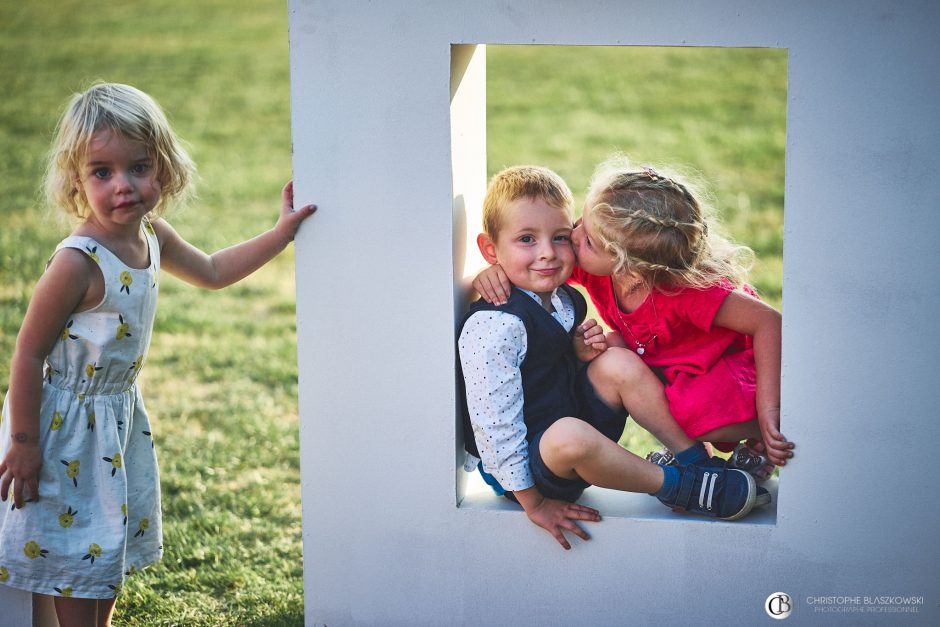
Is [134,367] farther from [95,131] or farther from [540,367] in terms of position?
[540,367]

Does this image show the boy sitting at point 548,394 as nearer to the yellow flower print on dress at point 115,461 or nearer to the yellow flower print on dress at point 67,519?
the yellow flower print on dress at point 115,461

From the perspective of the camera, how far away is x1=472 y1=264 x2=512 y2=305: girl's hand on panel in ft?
8.93

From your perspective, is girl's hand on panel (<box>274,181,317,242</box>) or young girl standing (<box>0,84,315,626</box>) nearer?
young girl standing (<box>0,84,315,626</box>)

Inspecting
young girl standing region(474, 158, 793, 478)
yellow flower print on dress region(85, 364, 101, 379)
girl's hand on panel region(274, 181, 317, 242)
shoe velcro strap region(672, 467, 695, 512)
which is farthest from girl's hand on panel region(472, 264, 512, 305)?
yellow flower print on dress region(85, 364, 101, 379)

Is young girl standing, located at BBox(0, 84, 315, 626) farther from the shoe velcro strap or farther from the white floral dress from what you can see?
the shoe velcro strap

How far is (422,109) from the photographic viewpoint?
2615 mm

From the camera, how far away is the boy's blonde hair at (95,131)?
2484mm

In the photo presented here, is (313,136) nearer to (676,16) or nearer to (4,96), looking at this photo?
(676,16)

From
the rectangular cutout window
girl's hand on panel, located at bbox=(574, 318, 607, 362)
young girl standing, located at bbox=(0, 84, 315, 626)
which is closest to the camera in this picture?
young girl standing, located at bbox=(0, 84, 315, 626)

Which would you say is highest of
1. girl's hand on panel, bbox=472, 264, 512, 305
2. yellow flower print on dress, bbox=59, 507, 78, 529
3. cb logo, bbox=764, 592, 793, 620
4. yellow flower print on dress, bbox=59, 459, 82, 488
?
girl's hand on panel, bbox=472, 264, 512, 305

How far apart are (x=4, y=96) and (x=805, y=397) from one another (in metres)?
9.65

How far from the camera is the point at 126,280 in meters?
2.52

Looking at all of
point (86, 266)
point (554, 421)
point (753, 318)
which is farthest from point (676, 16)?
point (86, 266)

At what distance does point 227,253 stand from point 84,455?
643 millimetres
